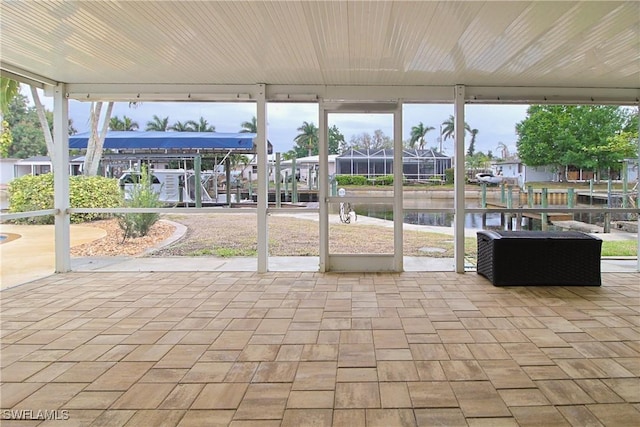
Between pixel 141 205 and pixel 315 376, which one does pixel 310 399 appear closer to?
pixel 315 376

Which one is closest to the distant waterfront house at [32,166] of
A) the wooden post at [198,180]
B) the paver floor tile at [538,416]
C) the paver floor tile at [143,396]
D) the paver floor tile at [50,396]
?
the wooden post at [198,180]

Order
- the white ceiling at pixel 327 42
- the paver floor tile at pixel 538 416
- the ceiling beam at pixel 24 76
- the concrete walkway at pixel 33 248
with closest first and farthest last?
the paver floor tile at pixel 538 416 < the white ceiling at pixel 327 42 < the ceiling beam at pixel 24 76 < the concrete walkway at pixel 33 248

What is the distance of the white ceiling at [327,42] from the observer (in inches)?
116

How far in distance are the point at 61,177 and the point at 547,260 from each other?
6.26 meters

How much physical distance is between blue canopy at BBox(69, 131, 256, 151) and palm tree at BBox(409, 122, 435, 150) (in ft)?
7.46

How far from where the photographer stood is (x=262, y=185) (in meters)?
5.34

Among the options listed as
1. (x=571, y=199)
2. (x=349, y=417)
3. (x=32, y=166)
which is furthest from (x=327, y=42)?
(x=32, y=166)

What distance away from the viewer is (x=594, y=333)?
3.10 m

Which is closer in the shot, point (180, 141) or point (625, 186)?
point (625, 186)

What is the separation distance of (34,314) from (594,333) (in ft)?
16.0

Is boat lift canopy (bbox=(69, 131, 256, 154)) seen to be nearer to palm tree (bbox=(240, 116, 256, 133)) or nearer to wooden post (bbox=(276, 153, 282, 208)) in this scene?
palm tree (bbox=(240, 116, 256, 133))

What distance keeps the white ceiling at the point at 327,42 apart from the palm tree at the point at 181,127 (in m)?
0.97

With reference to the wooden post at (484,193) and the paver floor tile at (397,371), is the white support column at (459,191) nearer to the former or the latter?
the wooden post at (484,193)

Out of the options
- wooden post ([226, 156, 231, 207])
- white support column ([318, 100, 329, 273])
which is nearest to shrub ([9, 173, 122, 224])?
wooden post ([226, 156, 231, 207])
